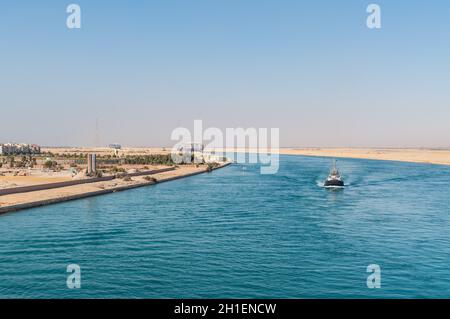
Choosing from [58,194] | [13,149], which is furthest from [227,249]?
[13,149]

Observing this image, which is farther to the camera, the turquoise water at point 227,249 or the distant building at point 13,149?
the distant building at point 13,149

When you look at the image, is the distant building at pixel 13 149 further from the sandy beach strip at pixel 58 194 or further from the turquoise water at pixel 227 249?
the turquoise water at pixel 227 249

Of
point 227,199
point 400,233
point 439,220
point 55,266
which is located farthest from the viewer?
point 227,199

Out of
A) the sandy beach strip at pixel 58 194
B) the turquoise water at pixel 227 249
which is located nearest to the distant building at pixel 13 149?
the sandy beach strip at pixel 58 194

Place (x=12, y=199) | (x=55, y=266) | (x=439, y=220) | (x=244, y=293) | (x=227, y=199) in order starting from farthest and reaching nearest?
(x=227, y=199) < (x=12, y=199) < (x=439, y=220) < (x=55, y=266) < (x=244, y=293)

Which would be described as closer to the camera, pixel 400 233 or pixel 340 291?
pixel 340 291

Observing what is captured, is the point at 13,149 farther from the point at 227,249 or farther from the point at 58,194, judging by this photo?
the point at 227,249
